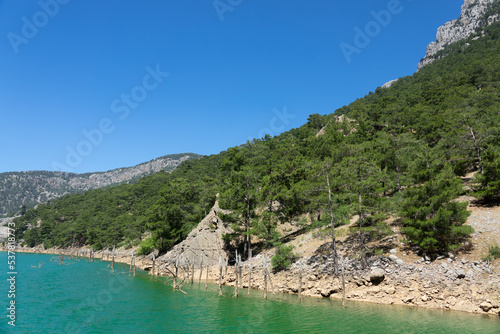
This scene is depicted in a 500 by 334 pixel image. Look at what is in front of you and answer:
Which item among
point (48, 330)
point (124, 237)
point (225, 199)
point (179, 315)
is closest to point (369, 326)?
point (179, 315)

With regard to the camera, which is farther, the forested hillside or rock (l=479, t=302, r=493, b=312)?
the forested hillside

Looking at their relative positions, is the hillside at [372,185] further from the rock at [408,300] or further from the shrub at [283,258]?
the rock at [408,300]

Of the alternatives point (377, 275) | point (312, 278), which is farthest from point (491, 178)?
point (312, 278)

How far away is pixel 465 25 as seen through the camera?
183000 mm

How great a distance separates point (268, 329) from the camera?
1956 centimetres

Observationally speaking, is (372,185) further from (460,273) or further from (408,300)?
(408,300)

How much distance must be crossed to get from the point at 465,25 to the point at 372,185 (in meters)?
228

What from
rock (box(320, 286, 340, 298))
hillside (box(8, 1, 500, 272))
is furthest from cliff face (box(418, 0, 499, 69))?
rock (box(320, 286, 340, 298))

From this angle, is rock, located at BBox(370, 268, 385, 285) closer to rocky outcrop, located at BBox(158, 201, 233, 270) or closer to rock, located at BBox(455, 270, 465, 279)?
rock, located at BBox(455, 270, 465, 279)

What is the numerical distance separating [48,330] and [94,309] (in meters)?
6.01

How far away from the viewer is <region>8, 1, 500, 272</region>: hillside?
89.7ft

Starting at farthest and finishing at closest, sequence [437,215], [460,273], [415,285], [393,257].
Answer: [393,257]
[437,215]
[415,285]
[460,273]

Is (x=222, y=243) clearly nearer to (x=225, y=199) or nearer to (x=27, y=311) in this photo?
(x=225, y=199)

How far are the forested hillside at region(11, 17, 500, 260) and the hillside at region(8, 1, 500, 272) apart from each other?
170 mm
